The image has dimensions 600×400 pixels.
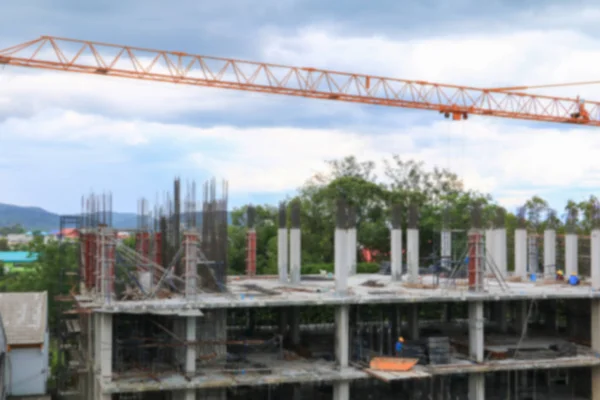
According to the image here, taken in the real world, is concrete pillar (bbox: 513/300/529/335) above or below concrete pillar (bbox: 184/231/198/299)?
below

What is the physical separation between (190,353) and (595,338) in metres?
19.0

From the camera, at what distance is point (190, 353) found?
2811cm

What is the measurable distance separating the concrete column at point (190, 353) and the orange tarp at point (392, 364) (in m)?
7.13

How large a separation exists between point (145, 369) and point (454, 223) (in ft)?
114

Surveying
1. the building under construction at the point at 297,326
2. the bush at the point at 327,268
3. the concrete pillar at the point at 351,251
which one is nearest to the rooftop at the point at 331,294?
the building under construction at the point at 297,326

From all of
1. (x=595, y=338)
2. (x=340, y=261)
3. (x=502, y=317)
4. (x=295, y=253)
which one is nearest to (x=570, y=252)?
(x=502, y=317)

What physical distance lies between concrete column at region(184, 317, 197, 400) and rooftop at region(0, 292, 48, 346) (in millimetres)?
8158

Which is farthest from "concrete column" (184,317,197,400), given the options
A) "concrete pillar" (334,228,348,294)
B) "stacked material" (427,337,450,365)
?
"stacked material" (427,337,450,365)

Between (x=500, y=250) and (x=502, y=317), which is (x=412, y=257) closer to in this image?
(x=502, y=317)

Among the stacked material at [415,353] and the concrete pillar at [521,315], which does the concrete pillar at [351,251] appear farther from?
the concrete pillar at [521,315]

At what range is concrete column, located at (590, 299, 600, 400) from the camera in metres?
35.2

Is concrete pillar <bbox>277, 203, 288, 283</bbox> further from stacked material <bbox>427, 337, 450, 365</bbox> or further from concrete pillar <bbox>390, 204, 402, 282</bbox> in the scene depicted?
stacked material <bbox>427, 337, 450, 365</bbox>

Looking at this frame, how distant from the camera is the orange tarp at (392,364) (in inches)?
1182

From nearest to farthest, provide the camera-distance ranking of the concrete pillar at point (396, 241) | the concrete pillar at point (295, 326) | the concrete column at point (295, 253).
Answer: the concrete column at point (295, 253) < the concrete pillar at point (295, 326) < the concrete pillar at point (396, 241)
